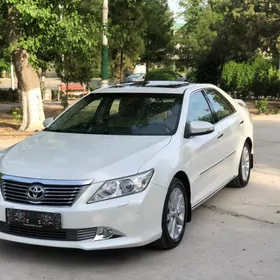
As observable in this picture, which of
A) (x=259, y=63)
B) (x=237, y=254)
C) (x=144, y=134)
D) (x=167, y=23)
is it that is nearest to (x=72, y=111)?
(x=144, y=134)

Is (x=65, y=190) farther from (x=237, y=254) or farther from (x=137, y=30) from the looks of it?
(x=137, y=30)

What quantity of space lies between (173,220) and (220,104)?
2.28m

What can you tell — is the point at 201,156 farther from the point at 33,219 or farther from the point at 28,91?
the point at 28,91

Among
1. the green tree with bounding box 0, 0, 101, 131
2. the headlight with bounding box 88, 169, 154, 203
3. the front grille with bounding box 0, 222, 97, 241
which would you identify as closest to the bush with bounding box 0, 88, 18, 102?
the green tree with bounding box 0, 0, 101, 131

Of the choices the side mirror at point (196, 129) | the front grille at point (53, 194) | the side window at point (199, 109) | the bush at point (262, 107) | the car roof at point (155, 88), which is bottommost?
the bush at point (262, 107)

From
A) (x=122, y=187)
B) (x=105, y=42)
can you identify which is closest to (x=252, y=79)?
(x=105, y=42)

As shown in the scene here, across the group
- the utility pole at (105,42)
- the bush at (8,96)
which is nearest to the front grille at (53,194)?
the utility pole at (105,42)

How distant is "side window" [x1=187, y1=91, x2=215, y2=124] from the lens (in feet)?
18.2

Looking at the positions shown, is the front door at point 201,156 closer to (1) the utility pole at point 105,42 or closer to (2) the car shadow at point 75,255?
(2) the car shadow at point 75,255

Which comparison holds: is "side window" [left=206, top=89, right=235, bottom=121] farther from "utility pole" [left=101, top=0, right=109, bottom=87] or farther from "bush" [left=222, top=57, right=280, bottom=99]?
"bush" [left=222, top=57, right=280, bottom=99]

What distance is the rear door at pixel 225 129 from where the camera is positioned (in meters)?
6.06

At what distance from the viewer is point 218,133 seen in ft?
19.4

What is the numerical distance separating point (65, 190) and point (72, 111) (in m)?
1.99

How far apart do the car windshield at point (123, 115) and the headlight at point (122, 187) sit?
3.22 feet
